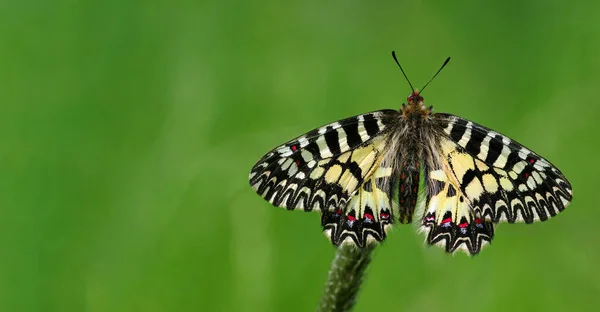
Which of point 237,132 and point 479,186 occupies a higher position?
point 237,132

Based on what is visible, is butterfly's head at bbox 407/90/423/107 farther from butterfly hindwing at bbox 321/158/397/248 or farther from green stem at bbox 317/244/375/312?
green stem at bbox 317/244/375/312

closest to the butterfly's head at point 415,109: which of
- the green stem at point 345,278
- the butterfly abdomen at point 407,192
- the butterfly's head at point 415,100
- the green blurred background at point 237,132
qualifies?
the butterfly's head at point 415,100

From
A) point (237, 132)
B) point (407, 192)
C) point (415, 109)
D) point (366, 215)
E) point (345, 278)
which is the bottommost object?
point (345, 278)

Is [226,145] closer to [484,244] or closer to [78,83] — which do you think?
[78,83]

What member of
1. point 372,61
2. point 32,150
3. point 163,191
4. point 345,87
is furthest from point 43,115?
point 372,61

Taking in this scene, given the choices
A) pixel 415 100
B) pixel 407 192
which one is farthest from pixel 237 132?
pixel 407 192

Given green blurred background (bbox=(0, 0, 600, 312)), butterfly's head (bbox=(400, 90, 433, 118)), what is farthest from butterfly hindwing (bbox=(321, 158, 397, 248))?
green blurred background (bbox=(0, 0, 600, 312))

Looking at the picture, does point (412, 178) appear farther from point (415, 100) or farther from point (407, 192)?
point (415, 100)

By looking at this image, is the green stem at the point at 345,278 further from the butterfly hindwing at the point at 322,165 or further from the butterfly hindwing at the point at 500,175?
the butterfly hindwing at the point at 500,175
